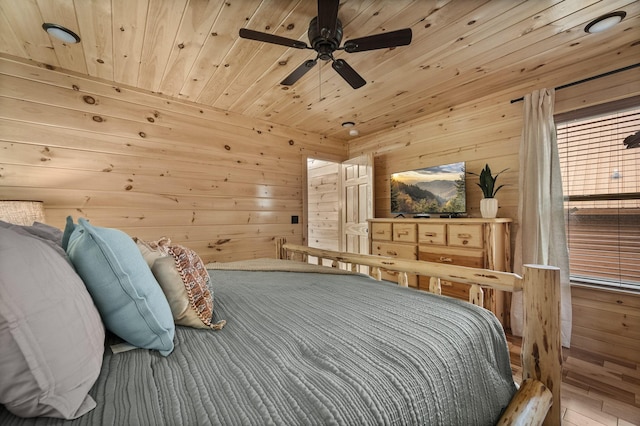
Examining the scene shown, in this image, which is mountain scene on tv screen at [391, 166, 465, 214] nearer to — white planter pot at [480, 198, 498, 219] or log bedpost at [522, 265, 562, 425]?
white planter pot at [480, 198, 498, 219]

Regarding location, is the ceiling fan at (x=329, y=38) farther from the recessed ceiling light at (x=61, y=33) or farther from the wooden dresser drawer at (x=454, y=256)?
the wooden dresser drawer at (x=454, y=256)

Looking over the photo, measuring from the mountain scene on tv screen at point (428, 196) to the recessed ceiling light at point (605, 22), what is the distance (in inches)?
56.1

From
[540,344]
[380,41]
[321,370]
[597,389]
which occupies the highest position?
[380,41]

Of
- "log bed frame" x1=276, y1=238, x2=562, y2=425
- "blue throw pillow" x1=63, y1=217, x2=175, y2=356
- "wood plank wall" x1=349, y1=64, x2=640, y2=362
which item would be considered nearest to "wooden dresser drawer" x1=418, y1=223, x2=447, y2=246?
"wood plank wall" x1=349, y1=64, x2=640, y2=362

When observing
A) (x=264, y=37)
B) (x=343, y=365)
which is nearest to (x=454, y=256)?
(x=343, y=365)

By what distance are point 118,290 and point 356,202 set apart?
350 cm

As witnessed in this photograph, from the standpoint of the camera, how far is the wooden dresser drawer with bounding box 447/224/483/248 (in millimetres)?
2471

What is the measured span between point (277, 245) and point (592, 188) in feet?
9.33

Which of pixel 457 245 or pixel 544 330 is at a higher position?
Result: pixel 457 245

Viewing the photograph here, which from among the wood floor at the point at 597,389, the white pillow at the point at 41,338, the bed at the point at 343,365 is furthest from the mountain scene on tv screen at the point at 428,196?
the white pillow at the point at 41,338

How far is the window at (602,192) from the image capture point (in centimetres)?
212

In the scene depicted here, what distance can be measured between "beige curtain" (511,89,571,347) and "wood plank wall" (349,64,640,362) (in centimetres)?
14

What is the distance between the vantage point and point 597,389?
1.76 metres

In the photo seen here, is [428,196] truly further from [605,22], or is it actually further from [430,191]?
[605,22]
